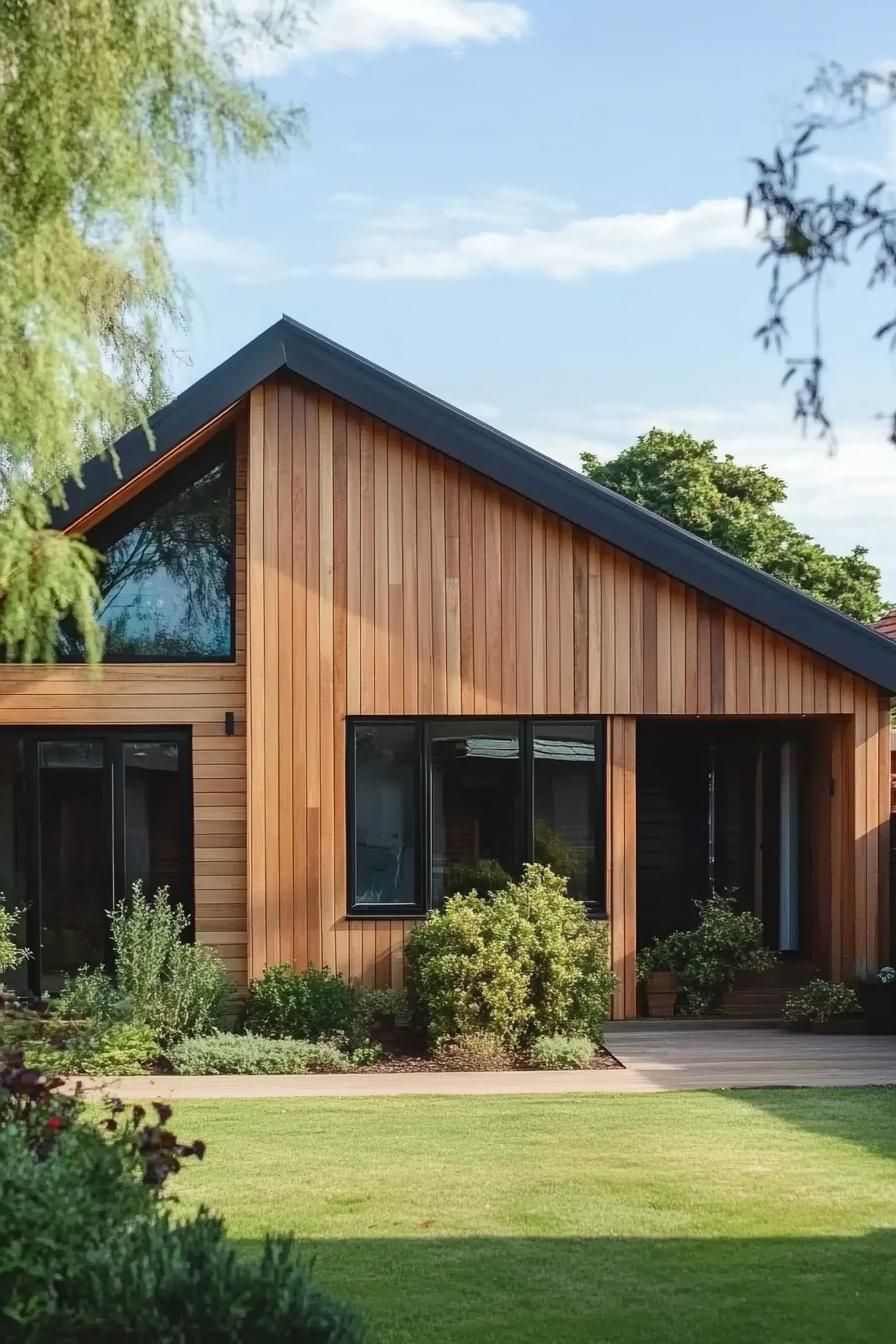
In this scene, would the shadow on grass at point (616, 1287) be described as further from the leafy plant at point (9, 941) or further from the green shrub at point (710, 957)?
the green shrub at point (710, 957)

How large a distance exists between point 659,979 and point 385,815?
243cm

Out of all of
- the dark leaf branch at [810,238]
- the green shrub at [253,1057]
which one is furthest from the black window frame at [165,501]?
the dark leaf branch at [810,238]

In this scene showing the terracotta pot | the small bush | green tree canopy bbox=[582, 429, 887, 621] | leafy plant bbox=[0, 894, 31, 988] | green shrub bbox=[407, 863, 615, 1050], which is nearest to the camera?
the small bush

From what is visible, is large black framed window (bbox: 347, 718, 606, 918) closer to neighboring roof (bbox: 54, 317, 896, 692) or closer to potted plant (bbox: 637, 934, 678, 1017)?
potted plant (bbox: 637, 934, 678, 1017)

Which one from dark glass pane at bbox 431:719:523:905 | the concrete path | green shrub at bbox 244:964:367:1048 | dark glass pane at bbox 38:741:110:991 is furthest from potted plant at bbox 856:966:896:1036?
dark glass pane at bbox 38:741:110:991

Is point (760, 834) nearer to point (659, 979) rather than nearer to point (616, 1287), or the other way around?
point (659, 979)

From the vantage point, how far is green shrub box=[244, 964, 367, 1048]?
10680 millimetres

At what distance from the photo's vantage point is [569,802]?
38.2 ft

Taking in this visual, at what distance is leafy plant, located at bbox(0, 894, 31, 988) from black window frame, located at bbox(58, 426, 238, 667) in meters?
1.83

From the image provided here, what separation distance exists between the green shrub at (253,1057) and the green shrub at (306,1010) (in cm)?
33

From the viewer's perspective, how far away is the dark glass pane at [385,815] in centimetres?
1146

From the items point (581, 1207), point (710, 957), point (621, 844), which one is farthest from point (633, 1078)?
point (581, 1207)

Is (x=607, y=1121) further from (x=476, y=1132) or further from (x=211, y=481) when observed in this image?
(x=211, y=481)

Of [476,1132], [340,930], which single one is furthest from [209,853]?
[476,1132]
